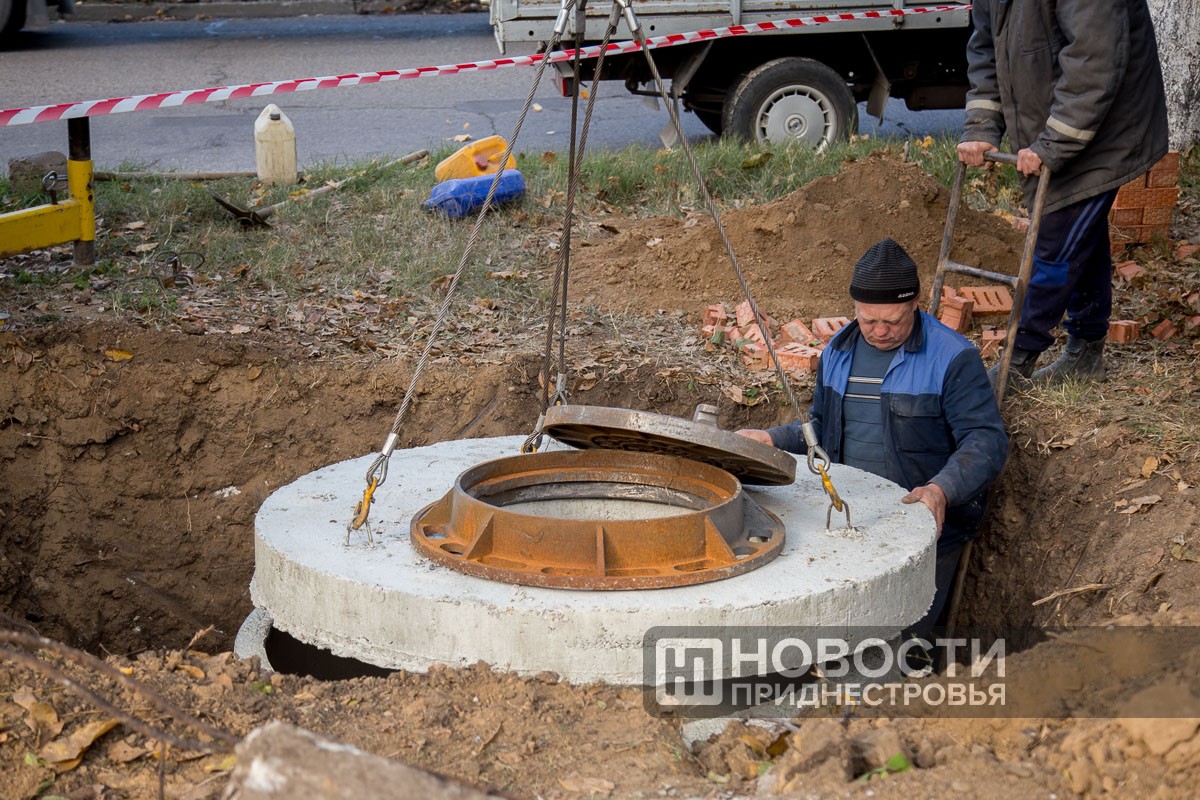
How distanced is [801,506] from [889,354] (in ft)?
2.58

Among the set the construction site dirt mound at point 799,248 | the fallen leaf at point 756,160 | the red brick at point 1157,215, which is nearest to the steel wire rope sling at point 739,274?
the construction site dirt mound at point 799,248

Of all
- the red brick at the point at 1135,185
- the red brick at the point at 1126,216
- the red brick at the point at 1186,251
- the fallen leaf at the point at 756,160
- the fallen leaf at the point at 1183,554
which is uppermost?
the red brick at the point at 1135,185

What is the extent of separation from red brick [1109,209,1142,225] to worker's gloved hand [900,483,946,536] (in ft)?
11.4

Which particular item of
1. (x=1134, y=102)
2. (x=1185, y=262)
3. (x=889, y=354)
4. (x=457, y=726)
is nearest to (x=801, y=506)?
(x=889, y=354)

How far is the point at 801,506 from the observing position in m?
4.44

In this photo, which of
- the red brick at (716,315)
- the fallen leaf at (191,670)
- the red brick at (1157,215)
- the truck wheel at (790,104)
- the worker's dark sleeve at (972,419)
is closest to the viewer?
the fallen leaf at (191,670)

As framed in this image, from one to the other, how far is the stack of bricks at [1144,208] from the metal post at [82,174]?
5.71m

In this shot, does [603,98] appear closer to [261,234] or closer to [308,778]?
[261,234]

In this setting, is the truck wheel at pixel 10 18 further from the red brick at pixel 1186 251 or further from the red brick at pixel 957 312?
the red brick at pixel 1186 251

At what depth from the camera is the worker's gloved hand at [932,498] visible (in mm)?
4320

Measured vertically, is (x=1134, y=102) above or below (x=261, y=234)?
above

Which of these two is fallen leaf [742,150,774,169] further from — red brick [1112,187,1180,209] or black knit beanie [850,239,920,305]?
black knit beanie [850,239,920,305]

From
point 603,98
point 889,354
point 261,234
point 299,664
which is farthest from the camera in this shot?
point 603,98

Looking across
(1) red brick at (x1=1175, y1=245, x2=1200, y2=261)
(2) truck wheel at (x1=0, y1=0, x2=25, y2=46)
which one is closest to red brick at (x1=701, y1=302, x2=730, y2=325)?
(1) red brick at (x1=1175, y1=245, x2=1200, y2=261)
